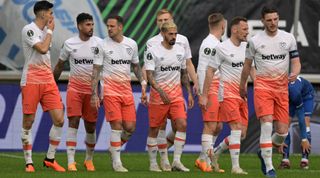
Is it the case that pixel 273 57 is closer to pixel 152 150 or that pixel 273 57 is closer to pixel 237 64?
pixel 237 64

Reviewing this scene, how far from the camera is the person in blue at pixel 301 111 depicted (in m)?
19.5

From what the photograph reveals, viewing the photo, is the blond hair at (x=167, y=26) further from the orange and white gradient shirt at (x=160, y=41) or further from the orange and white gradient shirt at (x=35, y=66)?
the orange and white gradient shirt at (x=35, y=66)

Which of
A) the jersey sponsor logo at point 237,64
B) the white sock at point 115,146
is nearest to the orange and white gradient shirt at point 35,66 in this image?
the white sock at point 115,146

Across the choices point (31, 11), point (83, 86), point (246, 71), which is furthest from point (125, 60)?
point (31, 11)

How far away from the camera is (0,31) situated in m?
23.9

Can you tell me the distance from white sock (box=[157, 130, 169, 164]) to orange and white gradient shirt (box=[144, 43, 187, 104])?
55 cm

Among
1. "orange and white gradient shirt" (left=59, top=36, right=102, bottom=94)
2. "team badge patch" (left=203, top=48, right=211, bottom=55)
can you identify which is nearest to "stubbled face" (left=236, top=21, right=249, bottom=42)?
"team badge patch" (left=203, top=48, right=211, bottom=55)

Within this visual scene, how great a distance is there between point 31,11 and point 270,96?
8179mm

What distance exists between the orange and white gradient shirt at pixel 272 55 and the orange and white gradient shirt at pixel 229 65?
1230mm

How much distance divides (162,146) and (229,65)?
1563mm

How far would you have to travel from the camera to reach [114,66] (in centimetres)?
1819

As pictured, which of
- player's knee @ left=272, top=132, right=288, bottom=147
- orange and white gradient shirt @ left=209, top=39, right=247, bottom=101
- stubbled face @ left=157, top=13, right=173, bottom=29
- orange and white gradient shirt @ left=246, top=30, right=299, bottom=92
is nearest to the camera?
orange and white gradient shirt @ left=246, top=30, right=299, bottom=92

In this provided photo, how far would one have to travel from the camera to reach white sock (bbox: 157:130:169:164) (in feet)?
61.0

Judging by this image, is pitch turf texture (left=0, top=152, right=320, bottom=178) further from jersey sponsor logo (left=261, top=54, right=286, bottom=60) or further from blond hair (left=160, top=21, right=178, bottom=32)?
blond hair (left=160, top=21, right=178, bottom=32)
